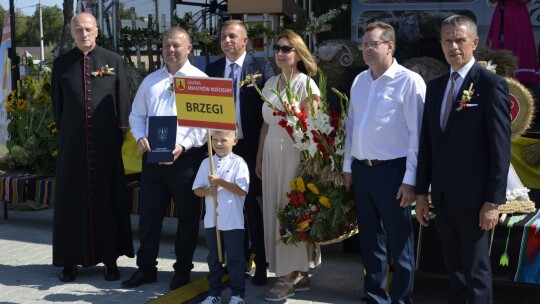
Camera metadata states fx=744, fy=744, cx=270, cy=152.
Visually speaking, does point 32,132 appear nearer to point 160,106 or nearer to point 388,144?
point 160,106

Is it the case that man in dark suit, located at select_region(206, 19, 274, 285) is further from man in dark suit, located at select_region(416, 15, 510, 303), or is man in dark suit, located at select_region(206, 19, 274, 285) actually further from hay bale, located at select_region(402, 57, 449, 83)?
hay bale, located at select_region(402, 57, 449, 83)

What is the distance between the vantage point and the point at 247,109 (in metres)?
5.60

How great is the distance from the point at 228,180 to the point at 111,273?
5.04ft

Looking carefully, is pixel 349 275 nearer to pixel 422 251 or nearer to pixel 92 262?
pixel 422 251

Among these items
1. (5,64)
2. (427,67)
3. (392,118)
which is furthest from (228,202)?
(5,64)

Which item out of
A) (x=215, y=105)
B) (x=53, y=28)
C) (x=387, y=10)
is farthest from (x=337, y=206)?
(x=53, y=28)

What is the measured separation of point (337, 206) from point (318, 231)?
0.22m

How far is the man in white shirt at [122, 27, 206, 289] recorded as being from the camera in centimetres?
552

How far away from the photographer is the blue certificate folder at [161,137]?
5.39m

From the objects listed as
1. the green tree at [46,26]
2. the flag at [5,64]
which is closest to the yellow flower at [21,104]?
the flag at [5,64]

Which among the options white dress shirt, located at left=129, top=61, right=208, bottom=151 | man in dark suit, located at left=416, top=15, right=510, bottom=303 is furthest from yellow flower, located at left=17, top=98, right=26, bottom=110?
man in dark suit, located at left=416, top=15, right=510, bottom=303

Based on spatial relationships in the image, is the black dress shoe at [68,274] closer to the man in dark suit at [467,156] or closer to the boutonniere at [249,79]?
the boutonniere at [249,79]

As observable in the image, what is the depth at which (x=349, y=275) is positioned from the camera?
6082 millimetres

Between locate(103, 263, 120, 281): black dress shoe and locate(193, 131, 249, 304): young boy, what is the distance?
43.0 inches
